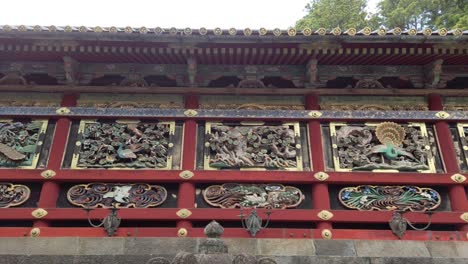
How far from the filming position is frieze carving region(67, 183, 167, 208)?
912 centimetres

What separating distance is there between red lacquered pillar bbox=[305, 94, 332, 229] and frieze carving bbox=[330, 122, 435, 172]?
307mm

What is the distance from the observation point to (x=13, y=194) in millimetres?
9242

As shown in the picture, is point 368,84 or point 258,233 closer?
point 258,233

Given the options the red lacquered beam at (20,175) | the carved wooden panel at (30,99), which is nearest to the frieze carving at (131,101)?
the carved wooden panel at (30,99)

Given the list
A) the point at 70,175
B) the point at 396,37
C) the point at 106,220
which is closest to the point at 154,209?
the point at 106,220

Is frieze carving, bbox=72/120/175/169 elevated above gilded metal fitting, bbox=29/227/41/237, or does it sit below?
above

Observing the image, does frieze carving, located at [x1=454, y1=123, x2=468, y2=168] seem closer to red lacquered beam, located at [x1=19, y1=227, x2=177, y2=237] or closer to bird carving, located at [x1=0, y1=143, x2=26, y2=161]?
red lacquered beam, located at [x1=19, y1=227, x2=177, y2=237]

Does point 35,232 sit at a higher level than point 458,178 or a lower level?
lower

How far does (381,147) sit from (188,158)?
396 centimetres

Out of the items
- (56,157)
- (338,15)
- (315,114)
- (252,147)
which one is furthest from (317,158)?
(338,15)

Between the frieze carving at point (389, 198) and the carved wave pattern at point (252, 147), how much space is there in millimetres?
1244

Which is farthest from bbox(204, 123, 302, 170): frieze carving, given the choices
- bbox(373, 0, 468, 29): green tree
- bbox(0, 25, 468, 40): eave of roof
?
bbox(373, 0, 468, 29): green tree

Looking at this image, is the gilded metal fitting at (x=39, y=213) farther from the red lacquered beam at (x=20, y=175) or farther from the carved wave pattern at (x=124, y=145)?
the carved wave pattern at (x=124, y=145)

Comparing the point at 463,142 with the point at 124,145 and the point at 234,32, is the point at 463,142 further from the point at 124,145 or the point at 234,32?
the point at 124,145
